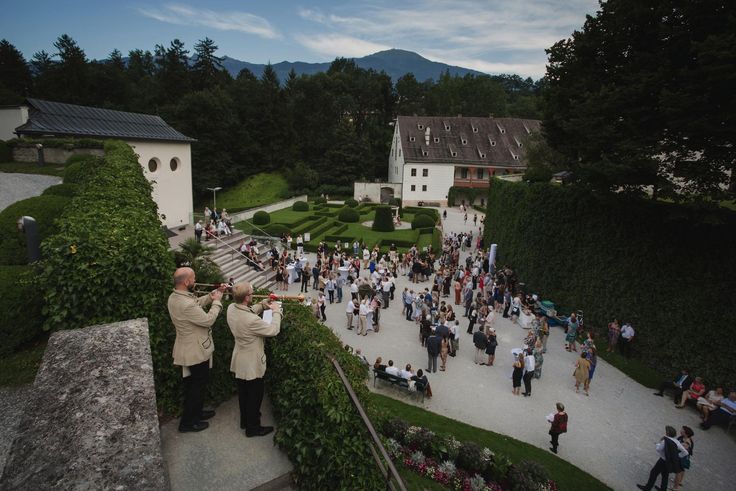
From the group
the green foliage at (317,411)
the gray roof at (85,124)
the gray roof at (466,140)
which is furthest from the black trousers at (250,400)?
the gray roof at (466,140)

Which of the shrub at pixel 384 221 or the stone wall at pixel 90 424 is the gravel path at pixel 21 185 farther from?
the shrub at pixel 384 221

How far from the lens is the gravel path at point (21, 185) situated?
557 inches

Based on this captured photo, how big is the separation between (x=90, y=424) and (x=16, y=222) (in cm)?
826

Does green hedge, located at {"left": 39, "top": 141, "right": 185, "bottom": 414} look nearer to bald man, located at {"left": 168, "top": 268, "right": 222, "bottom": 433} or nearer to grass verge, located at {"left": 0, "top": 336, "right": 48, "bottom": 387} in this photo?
bald man, located at {"left": 168, "top": 268, "right": 222, "bottom": 433}

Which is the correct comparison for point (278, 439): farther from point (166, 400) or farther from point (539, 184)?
point (539, 184)

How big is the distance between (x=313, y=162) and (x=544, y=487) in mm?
62865

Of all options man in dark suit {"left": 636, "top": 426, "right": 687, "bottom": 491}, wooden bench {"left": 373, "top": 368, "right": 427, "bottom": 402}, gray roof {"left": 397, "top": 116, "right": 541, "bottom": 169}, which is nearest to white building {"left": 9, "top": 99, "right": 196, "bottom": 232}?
wooden bench {"left": 373, "top": 368, "right": 427, "bottom": 402}

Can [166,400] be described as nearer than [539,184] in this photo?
Yes

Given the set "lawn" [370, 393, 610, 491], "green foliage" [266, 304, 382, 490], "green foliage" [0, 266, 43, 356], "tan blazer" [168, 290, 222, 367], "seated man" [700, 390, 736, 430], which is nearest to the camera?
"green foliage" [266, 304, 382, 490]

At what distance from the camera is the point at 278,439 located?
503 centimetres

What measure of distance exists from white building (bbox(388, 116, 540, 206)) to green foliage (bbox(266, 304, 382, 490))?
51.7 m

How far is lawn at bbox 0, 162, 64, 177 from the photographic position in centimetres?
1706

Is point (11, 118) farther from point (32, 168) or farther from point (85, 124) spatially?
point (32, 168)

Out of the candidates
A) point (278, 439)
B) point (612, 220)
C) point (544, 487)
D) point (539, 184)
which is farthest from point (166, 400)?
point (539, 184)
